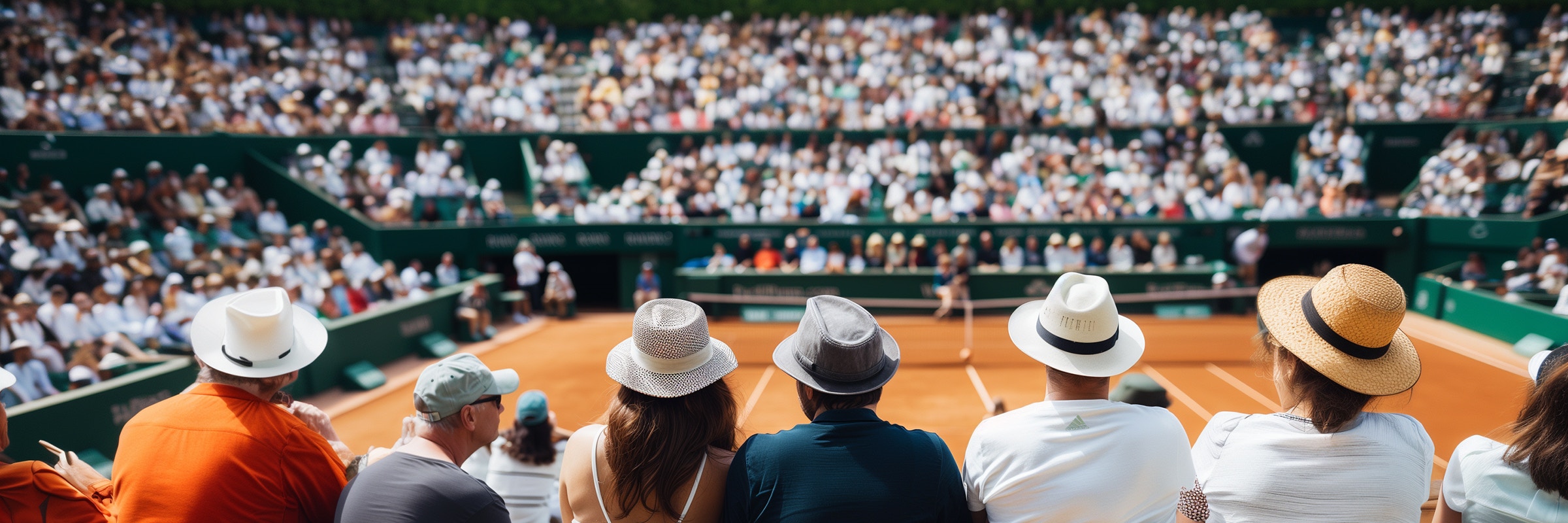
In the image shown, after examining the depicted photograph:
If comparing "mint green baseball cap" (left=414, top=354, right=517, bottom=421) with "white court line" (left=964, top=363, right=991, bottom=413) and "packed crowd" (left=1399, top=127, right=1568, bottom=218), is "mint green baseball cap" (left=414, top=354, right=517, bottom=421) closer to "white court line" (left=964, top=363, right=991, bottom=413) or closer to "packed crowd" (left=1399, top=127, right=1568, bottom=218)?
"white court line" (left=964, top=363, right=991, bottom=413)

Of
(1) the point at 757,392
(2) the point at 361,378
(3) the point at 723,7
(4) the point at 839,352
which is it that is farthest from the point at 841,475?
(3) the point at 723,7

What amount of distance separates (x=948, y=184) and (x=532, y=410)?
46.3ft

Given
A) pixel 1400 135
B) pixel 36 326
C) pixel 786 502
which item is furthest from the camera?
pixel 1400 135

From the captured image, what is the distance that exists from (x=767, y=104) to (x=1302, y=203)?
39.4 feet

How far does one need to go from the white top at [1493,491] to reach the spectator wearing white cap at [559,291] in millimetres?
13952

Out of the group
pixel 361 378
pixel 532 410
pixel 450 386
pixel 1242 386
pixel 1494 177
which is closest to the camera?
pixel 450 386

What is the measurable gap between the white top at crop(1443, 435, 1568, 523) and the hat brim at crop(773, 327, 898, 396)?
5.21ft

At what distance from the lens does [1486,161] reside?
14758 millimetres

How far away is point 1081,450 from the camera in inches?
91.5

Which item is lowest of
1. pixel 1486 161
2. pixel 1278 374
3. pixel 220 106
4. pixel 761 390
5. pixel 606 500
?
pixel 761 390

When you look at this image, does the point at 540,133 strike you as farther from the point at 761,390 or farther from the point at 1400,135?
the point at 1400,135

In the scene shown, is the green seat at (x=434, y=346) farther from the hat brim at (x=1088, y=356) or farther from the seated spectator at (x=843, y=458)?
the hat brim at (x=1088, y=356)

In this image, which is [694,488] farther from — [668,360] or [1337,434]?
[1337,434]

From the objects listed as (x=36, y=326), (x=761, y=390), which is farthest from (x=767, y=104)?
(x=36, y=326)
